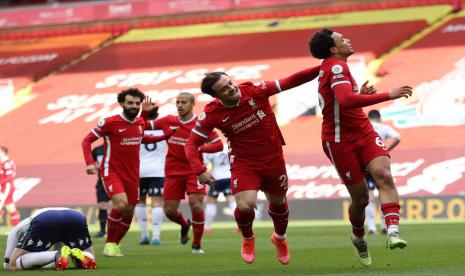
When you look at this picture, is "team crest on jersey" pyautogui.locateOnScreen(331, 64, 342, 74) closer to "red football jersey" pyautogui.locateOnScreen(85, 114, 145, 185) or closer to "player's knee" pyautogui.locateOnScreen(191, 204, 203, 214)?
"red football jersey" pyautogui.locateOnScreen(85, 114, 145, 185)

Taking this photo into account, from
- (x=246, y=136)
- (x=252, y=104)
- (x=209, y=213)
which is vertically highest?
(x=252, y=104)

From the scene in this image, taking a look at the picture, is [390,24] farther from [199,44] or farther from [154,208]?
[154,208]

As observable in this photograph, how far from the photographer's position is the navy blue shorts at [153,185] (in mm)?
18297

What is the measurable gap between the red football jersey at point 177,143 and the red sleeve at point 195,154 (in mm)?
4125

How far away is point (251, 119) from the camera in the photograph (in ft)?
36.0

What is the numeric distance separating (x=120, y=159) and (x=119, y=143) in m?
0.22

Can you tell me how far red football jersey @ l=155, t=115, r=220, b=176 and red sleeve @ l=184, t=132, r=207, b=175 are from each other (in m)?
4.12

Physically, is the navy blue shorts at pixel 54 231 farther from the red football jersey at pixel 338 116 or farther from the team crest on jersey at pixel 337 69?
the team crest on jersey at pixel 337 69

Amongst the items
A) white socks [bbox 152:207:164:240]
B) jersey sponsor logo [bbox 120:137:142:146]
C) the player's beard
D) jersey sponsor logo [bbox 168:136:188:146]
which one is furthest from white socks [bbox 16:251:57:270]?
white socks [bbox 152:207:164:240]

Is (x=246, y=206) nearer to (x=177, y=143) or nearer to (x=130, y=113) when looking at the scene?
(x=130, y=113)

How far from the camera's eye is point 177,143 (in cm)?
1555

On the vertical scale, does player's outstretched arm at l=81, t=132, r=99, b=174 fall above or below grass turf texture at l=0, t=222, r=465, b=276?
above

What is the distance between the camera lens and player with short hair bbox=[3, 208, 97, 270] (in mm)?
11078

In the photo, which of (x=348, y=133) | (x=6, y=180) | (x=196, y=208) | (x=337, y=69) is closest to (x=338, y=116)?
(x=348, y=133)
